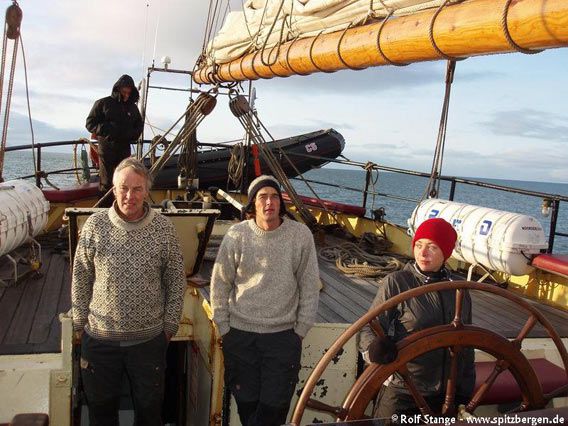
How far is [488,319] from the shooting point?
4.27 m

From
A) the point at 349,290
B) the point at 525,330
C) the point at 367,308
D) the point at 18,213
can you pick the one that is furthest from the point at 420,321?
the point at 18,213

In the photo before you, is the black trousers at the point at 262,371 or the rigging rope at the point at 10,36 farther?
the rigging rope at the point at 10,36

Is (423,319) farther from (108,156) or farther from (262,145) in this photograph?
(108,156)

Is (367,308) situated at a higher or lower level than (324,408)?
lower

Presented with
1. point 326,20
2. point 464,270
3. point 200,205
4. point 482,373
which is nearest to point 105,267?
point 482,373

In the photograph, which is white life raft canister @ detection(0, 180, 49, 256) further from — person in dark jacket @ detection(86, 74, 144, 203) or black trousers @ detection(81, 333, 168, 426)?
black trousers @ detection(81, 333, 168, 426)

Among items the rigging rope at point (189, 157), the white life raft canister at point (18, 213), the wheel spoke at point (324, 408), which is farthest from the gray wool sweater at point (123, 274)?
the rigging rope at point (189, 157)

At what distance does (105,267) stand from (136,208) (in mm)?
300

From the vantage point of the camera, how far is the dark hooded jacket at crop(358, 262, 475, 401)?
91.7 inches

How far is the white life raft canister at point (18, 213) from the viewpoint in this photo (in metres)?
4.54

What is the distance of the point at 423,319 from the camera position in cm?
233

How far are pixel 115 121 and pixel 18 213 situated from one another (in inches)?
64.8

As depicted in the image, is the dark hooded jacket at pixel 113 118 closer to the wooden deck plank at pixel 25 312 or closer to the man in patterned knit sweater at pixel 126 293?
the wooden deck plank at pixel 25 312

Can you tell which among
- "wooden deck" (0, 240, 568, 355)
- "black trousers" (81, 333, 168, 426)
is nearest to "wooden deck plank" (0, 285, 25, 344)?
"wooden deck" (0, 240, 568, 355)
